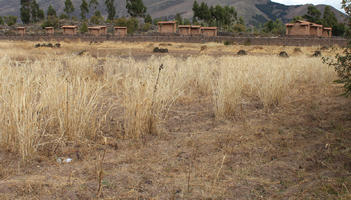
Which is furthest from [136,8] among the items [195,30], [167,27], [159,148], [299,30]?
[159,148]

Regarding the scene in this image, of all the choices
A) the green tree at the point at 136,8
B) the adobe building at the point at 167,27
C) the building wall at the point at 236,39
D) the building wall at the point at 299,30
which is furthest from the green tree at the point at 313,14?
the green tree at the point at 136,8

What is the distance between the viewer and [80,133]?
387cm

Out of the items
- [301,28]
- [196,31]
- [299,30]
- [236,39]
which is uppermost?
[196,31]

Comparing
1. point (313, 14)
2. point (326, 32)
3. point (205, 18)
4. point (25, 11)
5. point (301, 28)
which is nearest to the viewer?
point (301, 28)

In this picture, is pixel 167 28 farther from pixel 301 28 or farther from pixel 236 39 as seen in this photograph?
pixel 301 28

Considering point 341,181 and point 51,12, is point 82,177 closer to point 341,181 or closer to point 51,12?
point 341,181

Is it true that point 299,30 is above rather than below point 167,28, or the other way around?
below

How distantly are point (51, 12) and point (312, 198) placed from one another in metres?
92.0

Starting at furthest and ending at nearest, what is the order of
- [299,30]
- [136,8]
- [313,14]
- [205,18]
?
1. [136,8]
2. [205,18]
3. [313,14]
4. [299,30]

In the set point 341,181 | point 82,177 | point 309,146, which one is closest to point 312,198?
point 341,181

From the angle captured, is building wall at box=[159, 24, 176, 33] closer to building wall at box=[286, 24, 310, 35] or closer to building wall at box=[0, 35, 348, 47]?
building wall at box=[0, 35, 348, 47]

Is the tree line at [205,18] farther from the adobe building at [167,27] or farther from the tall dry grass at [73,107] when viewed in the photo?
the tall dry grass at [73,107]

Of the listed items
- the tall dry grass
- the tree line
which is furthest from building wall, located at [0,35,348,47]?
the tall dry grass

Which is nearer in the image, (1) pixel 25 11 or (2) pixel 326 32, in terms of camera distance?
(2) pixel 326 32
